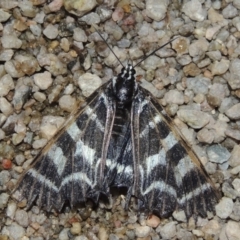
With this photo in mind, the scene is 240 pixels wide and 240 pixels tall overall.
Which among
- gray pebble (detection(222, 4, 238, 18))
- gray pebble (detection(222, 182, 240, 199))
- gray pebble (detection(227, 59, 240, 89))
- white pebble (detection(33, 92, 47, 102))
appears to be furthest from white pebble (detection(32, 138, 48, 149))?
gray pebble (detection(222, 4, 238, 18))

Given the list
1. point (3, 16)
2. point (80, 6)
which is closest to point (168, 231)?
point (80, 6)

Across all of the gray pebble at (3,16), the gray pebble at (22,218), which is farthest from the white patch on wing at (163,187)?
the gray pebble at (3,16)

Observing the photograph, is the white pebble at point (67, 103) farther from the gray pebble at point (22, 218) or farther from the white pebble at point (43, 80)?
the gray pebble at point (22, 218)

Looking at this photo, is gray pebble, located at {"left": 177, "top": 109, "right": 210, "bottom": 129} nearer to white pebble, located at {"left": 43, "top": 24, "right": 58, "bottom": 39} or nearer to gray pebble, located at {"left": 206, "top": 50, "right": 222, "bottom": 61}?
gray pebble, located at {"left": 206, "top": 50, "right": 222, "bottom": 61}

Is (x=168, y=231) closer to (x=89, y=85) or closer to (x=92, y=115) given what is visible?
(x=92, y=115)

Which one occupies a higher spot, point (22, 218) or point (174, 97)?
point (174, 97)

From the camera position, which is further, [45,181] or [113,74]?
[113,74]

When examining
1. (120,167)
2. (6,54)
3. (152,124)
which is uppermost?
(6,54)
